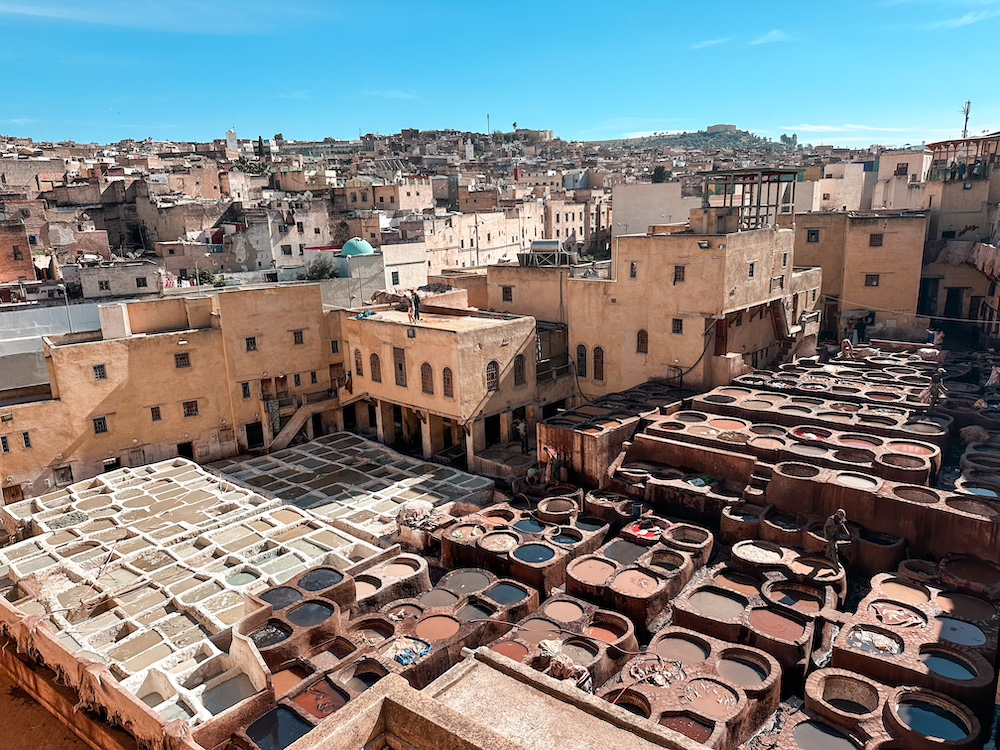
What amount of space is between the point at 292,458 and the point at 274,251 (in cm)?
2174

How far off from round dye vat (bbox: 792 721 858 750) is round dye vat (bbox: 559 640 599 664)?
4080 mm

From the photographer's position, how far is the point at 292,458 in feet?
98.8

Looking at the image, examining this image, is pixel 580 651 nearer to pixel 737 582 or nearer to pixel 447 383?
pixel 737 582

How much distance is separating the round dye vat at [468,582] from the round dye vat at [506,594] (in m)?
0.46

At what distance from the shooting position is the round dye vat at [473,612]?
16.8 metres

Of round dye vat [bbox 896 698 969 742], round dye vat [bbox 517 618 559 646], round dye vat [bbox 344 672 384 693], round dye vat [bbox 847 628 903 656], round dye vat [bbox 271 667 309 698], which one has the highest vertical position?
round dye vat [bbox 847 628 903 656]

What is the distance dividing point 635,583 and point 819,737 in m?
5.45

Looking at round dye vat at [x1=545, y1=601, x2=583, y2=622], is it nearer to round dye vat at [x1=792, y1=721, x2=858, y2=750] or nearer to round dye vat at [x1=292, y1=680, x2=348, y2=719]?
round dye vat at [x1=292, y1=680, x2=348, y2=719]

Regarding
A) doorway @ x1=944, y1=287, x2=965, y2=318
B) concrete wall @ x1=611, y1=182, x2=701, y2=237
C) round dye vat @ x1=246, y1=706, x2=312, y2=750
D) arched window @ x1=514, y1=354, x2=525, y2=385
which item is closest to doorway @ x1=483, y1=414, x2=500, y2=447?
arched window @ x1=514, y1=354, x2=525, y2=385

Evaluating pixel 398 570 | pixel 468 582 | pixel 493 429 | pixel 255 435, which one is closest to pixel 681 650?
pixel 468 582

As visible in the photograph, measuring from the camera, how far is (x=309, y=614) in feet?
55.0

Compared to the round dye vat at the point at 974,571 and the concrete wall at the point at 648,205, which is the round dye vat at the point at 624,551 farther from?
the concrete wall at the point at 648,205

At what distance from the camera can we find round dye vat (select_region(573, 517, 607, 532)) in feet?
67.9

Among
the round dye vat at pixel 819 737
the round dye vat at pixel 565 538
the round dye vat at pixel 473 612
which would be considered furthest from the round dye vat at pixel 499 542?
the round dye vat at pixel 819 737
